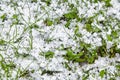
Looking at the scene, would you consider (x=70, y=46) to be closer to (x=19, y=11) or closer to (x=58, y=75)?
(x=58, y=75)

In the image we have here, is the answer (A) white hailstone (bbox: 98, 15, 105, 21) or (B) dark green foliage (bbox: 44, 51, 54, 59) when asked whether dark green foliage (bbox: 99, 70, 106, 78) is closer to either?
(B) dark green foliage (bbox: 44, 51, 54, 59)

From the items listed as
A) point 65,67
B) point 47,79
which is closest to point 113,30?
point 65,67

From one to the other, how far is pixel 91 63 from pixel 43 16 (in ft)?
2.38

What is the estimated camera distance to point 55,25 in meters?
3.32

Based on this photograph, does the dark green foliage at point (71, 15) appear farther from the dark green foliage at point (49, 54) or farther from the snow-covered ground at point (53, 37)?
the dark green foliage at point (49, 54)

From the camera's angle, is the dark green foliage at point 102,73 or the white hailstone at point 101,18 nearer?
the dark green foliage at point 102,73

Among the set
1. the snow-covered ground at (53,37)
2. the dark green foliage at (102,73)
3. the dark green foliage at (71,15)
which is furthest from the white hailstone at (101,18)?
the dark green foliage at (102,73)

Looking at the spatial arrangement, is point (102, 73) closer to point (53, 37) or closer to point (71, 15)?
point (53, 37)

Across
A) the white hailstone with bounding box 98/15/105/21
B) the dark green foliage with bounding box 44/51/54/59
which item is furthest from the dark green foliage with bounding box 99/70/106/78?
the white hailstone with bounding box 98/15/105/21

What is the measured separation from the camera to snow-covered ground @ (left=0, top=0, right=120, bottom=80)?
2936 mm

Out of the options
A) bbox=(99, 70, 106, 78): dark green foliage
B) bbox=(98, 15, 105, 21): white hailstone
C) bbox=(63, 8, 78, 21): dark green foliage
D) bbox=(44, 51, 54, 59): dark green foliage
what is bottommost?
bbox=(99, 70, 106, 78): dark green foliage

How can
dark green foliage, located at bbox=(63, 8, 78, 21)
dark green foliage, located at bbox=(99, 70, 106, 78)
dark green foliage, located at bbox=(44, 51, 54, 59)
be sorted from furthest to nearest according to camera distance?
dark green foliage, located at bbox=(63, 8, 78, 21)
dark green foliage, located at bbox=(44, 51, 54, 59)
dark green foliage, located at bbox=(99, 70, 106, 78)

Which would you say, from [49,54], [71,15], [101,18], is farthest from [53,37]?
[101,18]

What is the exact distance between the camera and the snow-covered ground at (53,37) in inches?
116
